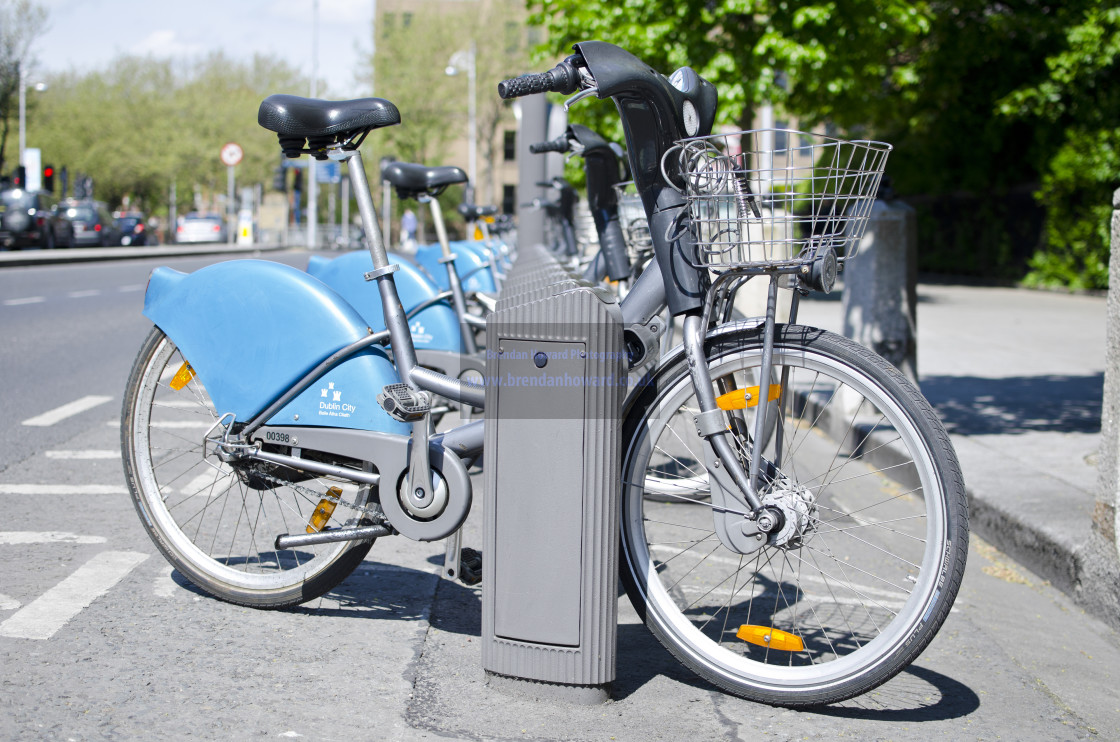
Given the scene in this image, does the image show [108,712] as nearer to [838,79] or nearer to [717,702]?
[717,702]

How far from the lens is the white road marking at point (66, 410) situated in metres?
6.19

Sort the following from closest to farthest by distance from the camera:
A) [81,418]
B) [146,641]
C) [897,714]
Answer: [897,714] < [146,641] < [81,418]

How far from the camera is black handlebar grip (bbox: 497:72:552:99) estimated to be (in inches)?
98.7

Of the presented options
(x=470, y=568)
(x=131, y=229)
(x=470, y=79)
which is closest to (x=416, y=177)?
(x=470, y=568)

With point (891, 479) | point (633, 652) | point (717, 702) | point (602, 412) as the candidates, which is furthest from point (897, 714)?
point (891, 479)

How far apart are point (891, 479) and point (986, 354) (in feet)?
19.8

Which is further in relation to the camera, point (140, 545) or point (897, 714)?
point (140, 545)

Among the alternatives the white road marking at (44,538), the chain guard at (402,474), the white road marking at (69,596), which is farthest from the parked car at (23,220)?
the chain guard at (402,474)

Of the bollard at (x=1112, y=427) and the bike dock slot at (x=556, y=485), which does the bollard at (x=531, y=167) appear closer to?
the bollard at (x=1112, y=427)

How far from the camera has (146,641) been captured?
300 centimetres

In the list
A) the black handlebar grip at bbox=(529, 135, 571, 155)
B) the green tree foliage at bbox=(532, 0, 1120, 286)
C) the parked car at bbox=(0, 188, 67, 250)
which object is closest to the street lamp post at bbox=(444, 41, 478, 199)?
the parked car at bbox=(0, 188, 67, 250)

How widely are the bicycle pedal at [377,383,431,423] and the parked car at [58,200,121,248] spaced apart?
3409 cm

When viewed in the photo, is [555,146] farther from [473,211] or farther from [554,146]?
[473,211]

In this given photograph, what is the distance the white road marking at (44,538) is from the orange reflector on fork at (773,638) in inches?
93.9
